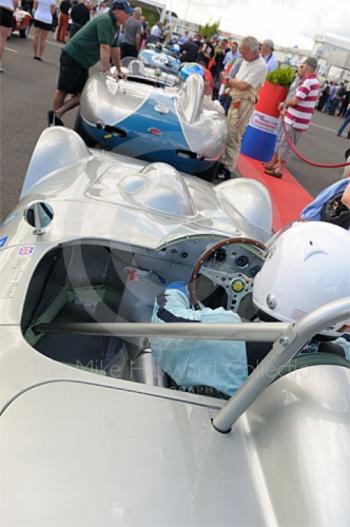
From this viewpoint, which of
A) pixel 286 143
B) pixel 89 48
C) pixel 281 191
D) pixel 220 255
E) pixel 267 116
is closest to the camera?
pixel 220 255

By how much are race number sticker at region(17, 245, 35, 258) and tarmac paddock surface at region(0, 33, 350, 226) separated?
6.34 ft

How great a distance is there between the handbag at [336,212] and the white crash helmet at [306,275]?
1.32 m

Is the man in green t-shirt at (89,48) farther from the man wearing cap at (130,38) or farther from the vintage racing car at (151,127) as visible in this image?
the man wearing cap at (130,38)

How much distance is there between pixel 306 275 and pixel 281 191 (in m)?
5.77

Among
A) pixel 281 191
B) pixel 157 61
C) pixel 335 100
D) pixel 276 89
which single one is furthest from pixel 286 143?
pixel 335 100

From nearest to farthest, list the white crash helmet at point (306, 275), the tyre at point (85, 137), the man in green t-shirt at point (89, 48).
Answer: the white crash helmet at point (306, 275) → the tyre at point (85, 137) → the man in green t-shirt at point (89, 48)

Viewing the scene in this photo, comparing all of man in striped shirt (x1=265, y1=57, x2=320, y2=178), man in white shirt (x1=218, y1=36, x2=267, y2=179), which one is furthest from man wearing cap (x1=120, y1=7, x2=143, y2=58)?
man in striped shirt (x1=265, y1=57, x2=320, y2=178)

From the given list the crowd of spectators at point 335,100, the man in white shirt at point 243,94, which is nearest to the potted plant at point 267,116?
the man in white shirt at point 243,94

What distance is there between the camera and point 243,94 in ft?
21.2

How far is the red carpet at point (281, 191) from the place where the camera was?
5.98 m

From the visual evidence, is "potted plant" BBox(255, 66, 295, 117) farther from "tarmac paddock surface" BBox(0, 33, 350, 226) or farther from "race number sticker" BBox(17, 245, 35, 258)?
"race number sticker" BBox(17, 245, 35, 258)

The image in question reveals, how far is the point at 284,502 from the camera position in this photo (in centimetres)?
107

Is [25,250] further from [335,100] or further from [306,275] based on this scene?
[335,100]

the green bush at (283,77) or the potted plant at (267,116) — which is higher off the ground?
the green bush at (283,77)
